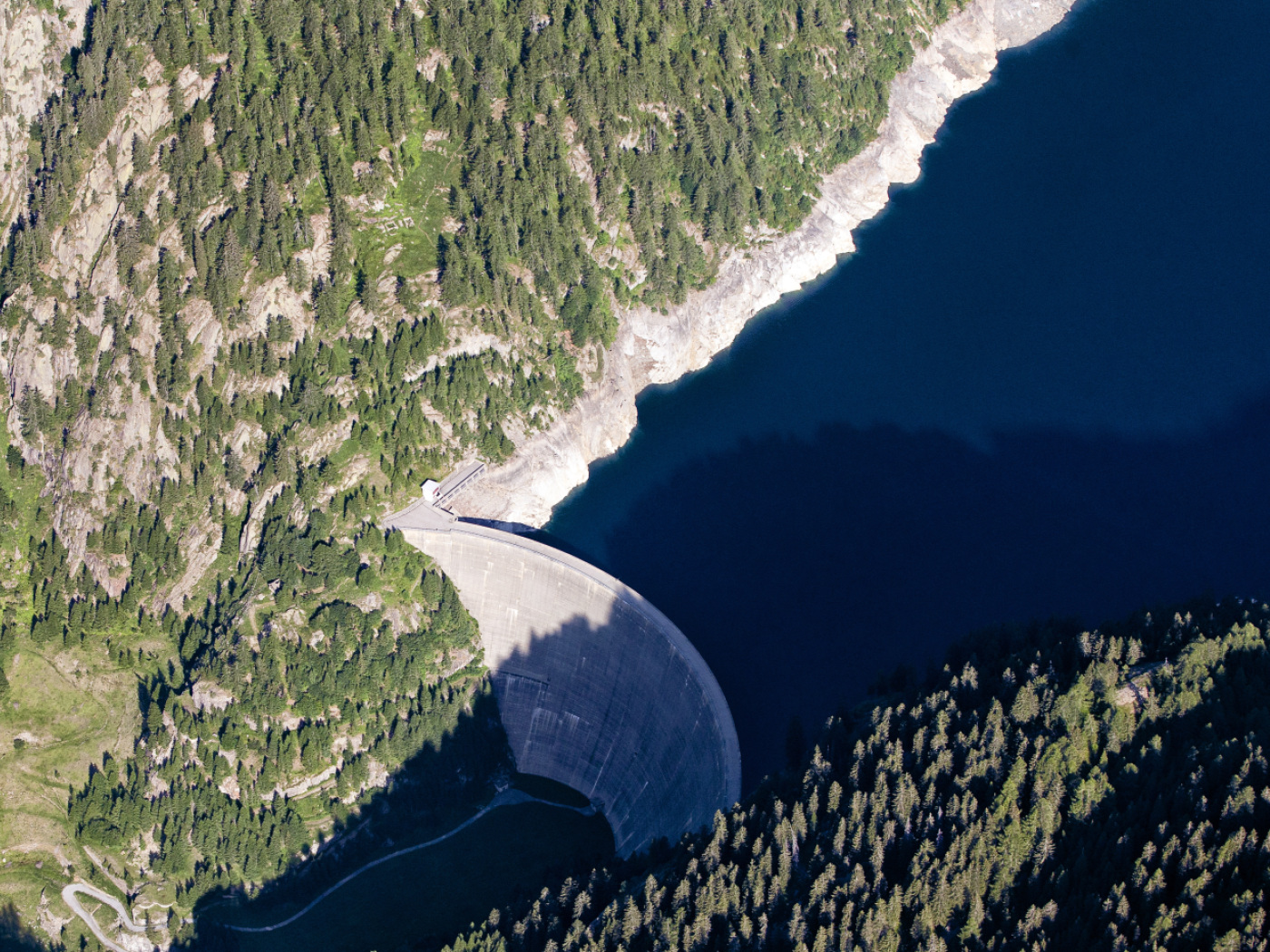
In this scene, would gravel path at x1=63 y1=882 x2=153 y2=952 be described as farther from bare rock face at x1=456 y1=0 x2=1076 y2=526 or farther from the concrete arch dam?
bare rock face at x1=456 y1=0 x2=1076 y2=526

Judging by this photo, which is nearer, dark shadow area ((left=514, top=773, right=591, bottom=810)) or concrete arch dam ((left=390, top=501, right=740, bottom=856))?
concrete arch dam ((left=390, top=501, right=740, bottom=856))

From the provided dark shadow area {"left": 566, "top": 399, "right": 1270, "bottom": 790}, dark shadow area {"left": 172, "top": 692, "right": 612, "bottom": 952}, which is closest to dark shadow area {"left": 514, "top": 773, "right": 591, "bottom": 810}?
dark shadow area {"left": 172, "top": 692, "right": 612, "bottom": 952}

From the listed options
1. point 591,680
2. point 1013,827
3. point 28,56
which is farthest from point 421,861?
point 28,56

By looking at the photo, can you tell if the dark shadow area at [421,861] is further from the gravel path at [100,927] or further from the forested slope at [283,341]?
the gravel path at [100,927]

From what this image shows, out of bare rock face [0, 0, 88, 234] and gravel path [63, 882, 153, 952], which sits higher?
bare rock face [0, 0, 88, 234]

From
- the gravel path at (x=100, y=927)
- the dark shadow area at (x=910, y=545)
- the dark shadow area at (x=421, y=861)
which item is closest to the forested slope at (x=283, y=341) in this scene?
the gravel path at (x=100, y=927)

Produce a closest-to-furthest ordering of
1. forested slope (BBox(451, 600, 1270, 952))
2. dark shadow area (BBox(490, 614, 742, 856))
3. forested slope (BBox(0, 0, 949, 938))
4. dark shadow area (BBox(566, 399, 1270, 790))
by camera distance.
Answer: forested slope (BBox(451, 600, 1270, 952))
dark shadow area (BBox(490, 614, 742, 856))
dark shadow area (BBox(566, 399, 1270, 790))
forested slope (BBox(0, 0, 949, 938))

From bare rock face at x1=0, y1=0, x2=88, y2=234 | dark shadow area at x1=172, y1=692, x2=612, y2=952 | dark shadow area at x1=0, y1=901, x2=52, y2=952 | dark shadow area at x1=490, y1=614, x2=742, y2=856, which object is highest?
bare rock face at x1=0, y1=0, x2=88, y2=234

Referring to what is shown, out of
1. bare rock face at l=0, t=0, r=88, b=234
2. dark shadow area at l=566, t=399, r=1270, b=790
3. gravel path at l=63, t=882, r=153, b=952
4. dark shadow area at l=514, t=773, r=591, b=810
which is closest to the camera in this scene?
dark shadow area at l=566, t=399, r=1270, b=790

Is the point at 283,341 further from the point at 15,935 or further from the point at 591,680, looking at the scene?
the point at 15,935
